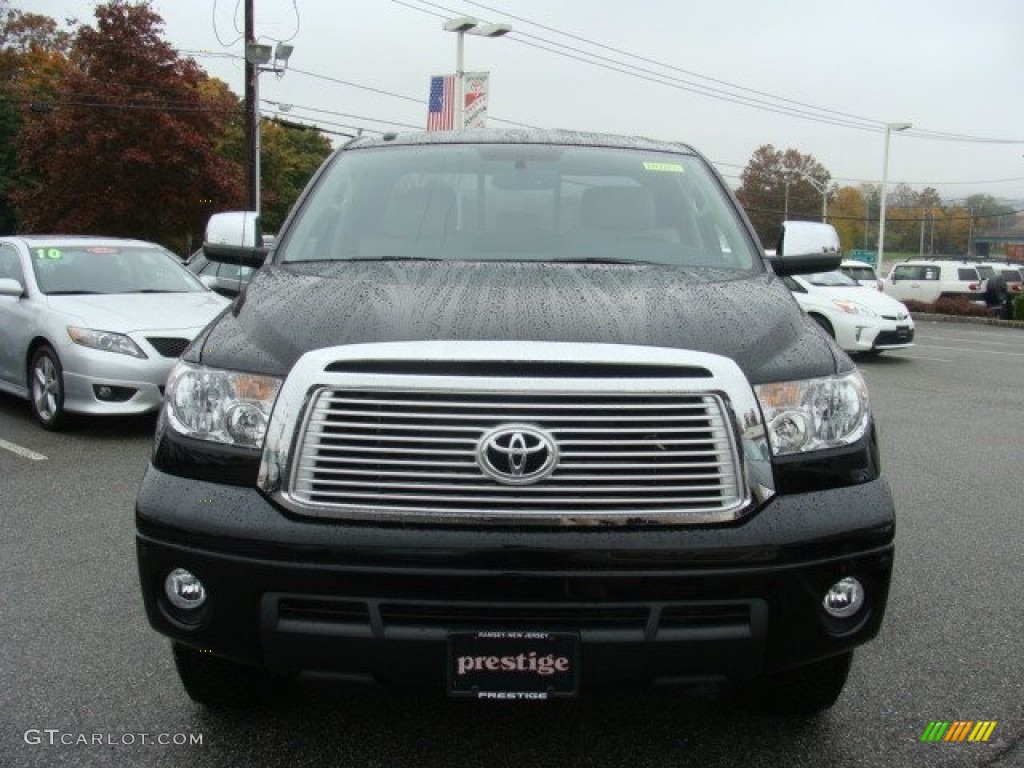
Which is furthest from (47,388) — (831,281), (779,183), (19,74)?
(779,183)

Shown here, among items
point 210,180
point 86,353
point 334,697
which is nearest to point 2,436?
point 86,353

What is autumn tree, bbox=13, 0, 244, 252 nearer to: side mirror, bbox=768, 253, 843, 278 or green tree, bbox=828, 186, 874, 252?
side mirror, bbox=768, 253, 843, 278

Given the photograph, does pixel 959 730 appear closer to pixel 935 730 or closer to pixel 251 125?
pixel 935 730

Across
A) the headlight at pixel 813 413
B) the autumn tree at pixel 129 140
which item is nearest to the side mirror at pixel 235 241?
the headlight at pixel 813 413

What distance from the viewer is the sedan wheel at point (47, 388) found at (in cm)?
804

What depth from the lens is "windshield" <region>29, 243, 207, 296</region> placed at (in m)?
8.73

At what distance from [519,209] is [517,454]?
65.7 inches

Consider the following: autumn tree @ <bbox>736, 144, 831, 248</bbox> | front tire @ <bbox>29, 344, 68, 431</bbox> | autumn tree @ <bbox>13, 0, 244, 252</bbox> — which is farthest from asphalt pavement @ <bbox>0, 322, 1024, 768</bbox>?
autumn tree @ <bbox>736, 144, 831, 248</bbox>

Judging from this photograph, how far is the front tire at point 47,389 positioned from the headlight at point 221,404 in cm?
572

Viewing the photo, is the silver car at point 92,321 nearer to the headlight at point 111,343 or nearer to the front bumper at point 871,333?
the headlight at point 111,343

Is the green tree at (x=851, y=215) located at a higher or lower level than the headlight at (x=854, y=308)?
higher

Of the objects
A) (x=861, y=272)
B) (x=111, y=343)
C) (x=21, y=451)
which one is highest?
(x=861, y=272)

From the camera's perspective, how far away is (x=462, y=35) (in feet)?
76.9

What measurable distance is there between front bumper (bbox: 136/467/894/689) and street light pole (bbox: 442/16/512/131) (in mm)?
20678
